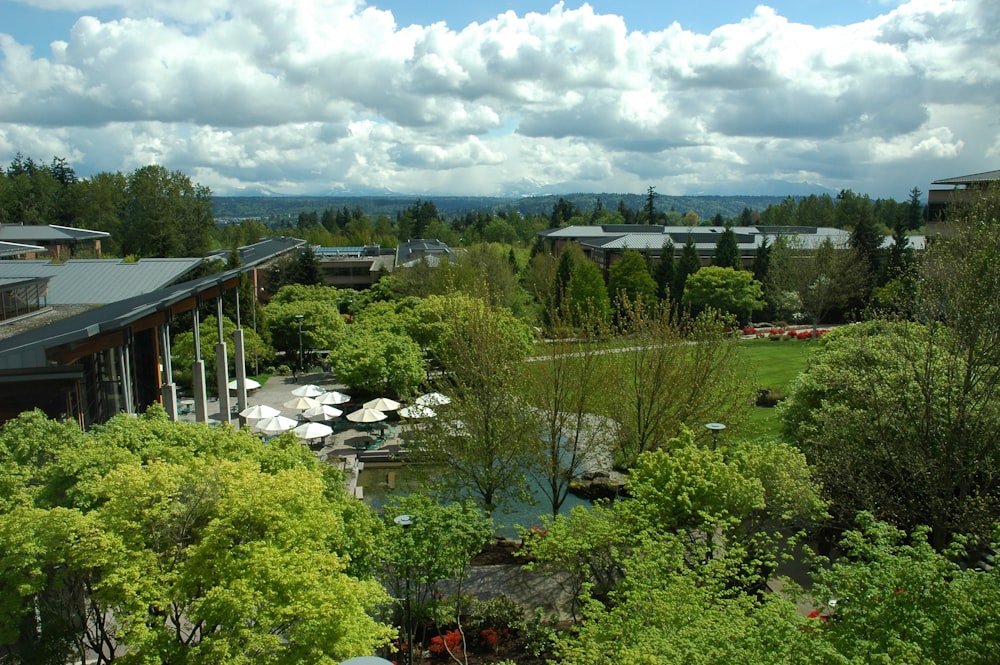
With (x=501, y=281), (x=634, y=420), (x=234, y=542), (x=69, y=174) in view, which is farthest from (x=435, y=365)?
(x=69, y=174)

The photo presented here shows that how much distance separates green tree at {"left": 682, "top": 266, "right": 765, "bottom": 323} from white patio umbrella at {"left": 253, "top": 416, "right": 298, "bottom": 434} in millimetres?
40969

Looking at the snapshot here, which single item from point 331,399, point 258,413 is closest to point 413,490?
point 258,413

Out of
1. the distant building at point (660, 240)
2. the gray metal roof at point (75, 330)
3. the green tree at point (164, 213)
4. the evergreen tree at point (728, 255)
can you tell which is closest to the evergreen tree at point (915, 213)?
the distant building at point (660, 240)

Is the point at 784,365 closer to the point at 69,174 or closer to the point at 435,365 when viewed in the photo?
the point at 435,365

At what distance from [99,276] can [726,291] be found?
152ft

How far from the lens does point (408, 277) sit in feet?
194

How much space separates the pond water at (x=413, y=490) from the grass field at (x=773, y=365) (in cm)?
934

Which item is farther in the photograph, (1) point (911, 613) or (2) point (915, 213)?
(2) point (915, 213)

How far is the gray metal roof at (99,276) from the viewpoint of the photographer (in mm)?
26344

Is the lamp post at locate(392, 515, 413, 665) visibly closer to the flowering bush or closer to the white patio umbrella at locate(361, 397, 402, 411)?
the flowering bush

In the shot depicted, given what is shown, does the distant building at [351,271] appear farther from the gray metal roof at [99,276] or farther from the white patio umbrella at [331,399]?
the gray metal roof at [99,276]

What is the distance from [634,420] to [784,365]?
25.7 metres

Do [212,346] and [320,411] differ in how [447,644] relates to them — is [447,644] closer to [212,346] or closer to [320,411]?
[320,411]

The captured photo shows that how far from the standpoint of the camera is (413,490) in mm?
22875
